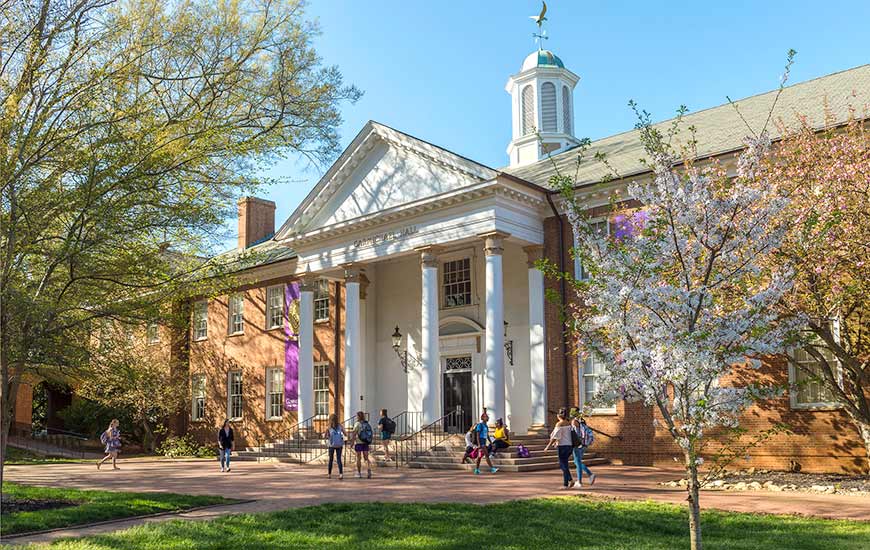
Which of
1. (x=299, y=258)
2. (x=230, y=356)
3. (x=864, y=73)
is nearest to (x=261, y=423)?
(x=230, y=356)

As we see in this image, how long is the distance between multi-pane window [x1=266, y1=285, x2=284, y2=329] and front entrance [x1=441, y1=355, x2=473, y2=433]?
7.56 m

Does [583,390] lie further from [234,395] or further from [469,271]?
[234,395]

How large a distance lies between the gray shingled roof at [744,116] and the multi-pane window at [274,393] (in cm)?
1179

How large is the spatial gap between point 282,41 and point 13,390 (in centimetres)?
780

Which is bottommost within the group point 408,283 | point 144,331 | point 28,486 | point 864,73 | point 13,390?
point 28,486

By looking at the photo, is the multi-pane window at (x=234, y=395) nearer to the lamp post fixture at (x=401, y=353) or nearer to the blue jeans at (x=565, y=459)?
the lamp post fixture at (x=401, y=353)

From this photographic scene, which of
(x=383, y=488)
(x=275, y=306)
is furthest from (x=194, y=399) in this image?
(x=383, y=488)

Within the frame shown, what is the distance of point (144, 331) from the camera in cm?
1644

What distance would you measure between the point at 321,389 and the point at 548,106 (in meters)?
13.6

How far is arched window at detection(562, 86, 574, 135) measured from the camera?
1206 inches

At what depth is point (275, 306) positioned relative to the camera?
30516mm

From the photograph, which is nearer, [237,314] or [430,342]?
[430,342]

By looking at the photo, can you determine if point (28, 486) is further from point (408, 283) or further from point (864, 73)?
point (864, 73)

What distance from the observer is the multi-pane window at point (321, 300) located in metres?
28.9
